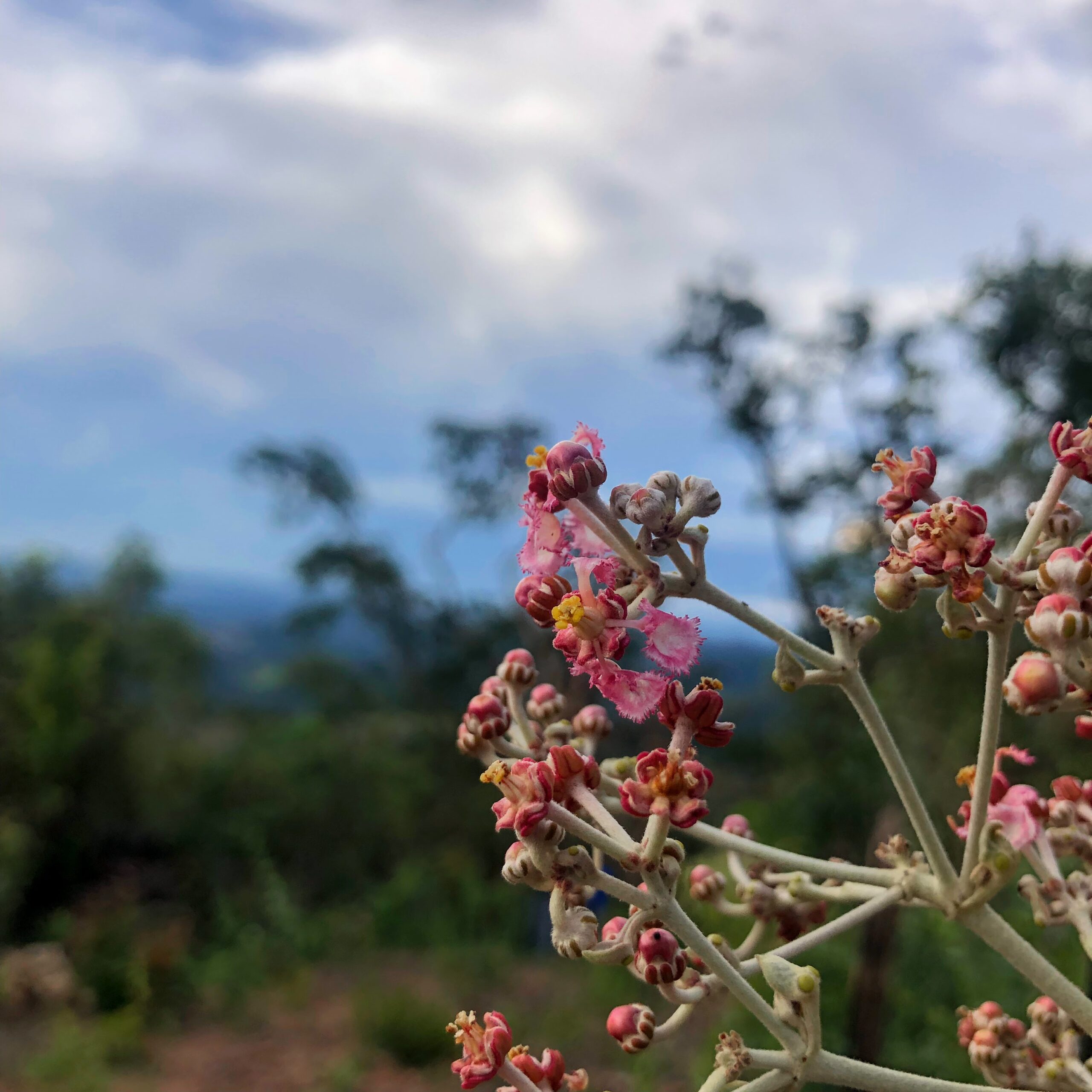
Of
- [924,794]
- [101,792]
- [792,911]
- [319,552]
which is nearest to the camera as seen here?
[792,911]

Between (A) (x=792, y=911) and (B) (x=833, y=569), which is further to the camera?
(B) (x=833, y=569)

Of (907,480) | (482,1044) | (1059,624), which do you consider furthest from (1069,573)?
(482,1044)

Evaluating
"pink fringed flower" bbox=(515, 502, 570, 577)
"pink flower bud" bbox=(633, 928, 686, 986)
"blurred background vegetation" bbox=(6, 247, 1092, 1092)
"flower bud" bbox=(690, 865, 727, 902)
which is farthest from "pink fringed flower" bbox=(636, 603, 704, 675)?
"blurred background vegetation" bbox=(6, 247, 1092, 1092)

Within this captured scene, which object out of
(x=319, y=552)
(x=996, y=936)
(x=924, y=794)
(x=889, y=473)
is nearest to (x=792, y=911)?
(x=996, y=936)

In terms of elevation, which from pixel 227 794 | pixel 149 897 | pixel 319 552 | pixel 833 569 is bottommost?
pixel 149 897

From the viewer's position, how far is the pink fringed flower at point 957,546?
68 cm

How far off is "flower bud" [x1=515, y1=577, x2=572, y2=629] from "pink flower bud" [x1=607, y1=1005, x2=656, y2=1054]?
0.35 metres

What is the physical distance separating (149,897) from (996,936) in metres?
9.80

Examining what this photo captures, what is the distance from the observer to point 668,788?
66 cm

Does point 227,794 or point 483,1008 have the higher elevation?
point 227,794

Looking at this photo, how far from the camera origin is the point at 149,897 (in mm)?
8898

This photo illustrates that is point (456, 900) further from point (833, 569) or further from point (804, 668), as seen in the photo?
point (804, 668)

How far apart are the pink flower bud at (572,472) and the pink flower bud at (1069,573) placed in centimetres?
34

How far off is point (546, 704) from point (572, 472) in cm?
43
